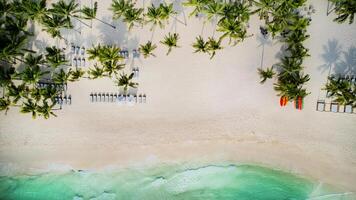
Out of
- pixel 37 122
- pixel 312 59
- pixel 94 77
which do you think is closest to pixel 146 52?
pixel 94 77

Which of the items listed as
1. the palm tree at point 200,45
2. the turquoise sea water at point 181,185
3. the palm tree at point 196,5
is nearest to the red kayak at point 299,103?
the turquoise sea water at point 181,185

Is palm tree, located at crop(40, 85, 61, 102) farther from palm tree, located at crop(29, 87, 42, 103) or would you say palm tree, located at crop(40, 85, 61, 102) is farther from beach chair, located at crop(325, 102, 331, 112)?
beach chair, located at crop(325, 102, 331, 112)

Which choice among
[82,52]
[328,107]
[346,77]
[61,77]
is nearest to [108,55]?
[82,52]

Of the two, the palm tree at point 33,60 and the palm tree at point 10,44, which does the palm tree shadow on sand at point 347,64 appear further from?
the palm tree at point 10,44

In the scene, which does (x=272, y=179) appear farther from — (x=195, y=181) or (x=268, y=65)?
(x=268, y=65)

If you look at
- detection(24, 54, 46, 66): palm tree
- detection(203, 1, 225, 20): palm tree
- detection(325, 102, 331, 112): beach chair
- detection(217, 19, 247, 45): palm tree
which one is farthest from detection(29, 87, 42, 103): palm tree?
detection(325, 102, 331, 112): beach chair
